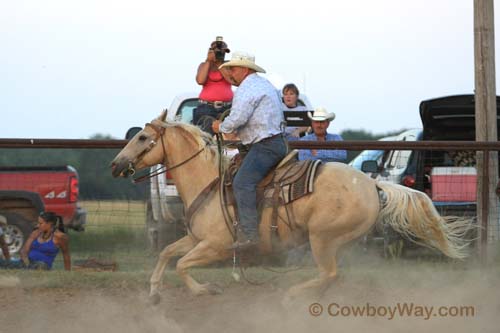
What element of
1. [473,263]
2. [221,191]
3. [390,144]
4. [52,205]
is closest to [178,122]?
[221,191]

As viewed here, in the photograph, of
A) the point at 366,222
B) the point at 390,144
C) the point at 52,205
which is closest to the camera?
the point at 366,222

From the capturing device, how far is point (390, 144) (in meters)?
11.7

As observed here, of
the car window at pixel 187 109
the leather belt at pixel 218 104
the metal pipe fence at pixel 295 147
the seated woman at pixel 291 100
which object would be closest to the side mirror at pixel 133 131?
the metal pipe fence at pixel 295 147

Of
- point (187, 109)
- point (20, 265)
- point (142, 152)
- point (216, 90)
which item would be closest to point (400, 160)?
point (187, 109)

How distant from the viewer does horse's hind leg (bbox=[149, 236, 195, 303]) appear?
9.48 meters

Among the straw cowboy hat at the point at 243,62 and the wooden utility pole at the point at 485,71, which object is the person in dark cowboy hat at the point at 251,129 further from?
the wooden utility pole at the point at 485,71

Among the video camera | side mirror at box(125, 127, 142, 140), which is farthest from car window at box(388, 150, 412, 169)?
side mirror at box(125, 127, 142, 140)

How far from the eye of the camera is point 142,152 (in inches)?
376

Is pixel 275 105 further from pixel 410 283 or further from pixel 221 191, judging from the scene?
pixel 410 283

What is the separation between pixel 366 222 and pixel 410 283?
1883mm

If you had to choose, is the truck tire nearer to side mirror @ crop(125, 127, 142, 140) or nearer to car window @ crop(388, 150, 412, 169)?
side mirror @ crop(125, 127, 142, 140)

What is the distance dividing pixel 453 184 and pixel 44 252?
4.81 metres

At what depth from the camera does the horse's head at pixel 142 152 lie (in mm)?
9461

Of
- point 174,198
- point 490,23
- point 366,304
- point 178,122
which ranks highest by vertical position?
point 490,23
